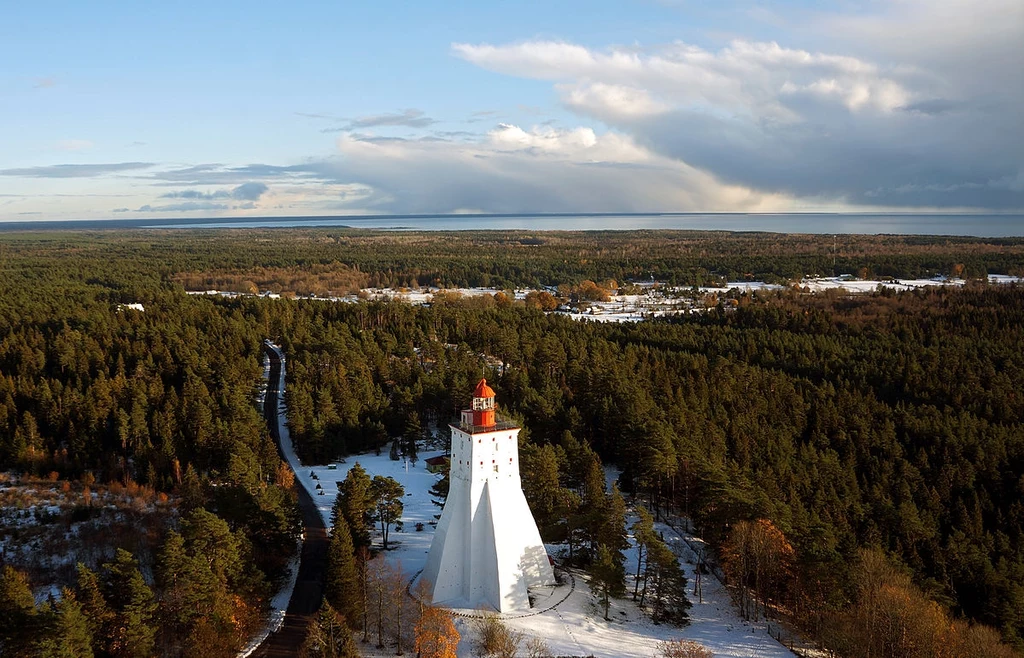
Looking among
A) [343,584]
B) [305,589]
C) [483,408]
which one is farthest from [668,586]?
[305,589]

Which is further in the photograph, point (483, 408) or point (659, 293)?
point (659, 293)

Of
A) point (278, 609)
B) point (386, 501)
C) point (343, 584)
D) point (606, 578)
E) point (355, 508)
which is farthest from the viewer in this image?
point (386, 501)

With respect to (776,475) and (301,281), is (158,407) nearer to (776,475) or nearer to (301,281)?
(776,475)

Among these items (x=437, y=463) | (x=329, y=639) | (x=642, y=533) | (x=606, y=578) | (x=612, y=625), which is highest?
Result: (x=642, y=533)

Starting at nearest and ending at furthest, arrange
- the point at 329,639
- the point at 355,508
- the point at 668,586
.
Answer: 1. the point at 329,639
2. the point at 668,586
3. the point at 355,508

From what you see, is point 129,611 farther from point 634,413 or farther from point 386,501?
point 634,413

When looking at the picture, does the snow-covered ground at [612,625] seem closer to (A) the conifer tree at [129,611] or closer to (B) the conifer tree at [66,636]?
(A) the conifer tree at [129,611]

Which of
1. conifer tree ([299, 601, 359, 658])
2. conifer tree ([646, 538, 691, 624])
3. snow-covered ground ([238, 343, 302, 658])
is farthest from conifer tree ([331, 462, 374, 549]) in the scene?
conifer tree ([646, 538, 691, 624])
